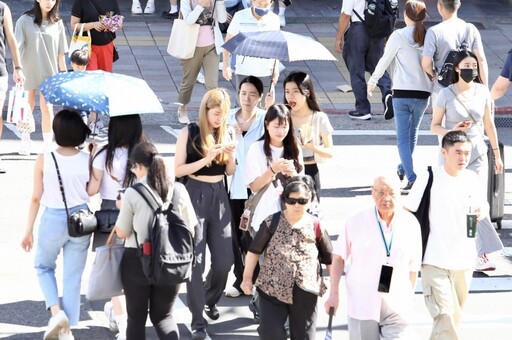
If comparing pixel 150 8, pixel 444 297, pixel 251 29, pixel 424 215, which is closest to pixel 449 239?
pixel 424 215

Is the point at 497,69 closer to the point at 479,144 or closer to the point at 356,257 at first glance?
the point at 479,144

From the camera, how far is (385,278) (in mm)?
7707

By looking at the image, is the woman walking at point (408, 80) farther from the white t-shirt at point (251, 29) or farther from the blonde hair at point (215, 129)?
the blonde hair at point (215, 129)

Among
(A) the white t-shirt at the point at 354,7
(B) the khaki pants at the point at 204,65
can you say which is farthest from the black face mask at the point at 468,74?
(A) the white t-shirt at the point at 354,7

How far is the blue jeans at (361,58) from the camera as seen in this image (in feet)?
55.6

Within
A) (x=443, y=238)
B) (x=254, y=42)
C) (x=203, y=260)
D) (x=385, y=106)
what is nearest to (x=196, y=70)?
(x=385, y=106)

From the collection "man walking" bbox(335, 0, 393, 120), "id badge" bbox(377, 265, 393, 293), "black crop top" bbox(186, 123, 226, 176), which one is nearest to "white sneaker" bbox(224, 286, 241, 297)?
"black crop top" bbox(186, 123, 226, 176)

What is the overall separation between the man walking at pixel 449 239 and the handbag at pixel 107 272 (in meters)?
2.02

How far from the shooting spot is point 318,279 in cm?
810

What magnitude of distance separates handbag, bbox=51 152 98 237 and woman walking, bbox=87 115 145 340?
5.9 inches

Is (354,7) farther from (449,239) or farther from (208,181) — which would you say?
(449,239)

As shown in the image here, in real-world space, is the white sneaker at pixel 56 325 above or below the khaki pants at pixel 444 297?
below

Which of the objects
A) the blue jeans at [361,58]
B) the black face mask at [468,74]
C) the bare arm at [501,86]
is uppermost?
the black face mask at [468,74]

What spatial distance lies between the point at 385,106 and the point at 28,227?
8.73 meters
